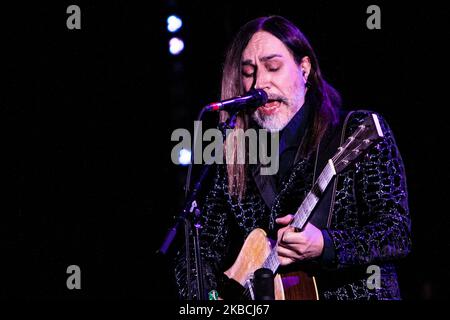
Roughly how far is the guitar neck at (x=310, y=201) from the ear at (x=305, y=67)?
3.06ft

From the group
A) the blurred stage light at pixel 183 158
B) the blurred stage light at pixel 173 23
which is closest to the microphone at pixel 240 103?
the blurred stage light at pixel 183 158

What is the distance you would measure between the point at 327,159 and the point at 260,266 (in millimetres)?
678

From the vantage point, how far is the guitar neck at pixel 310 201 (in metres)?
2.94

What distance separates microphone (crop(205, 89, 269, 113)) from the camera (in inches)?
117

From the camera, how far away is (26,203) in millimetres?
4523

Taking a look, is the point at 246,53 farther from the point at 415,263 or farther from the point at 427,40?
the point at 415,263

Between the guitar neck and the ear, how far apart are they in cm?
93

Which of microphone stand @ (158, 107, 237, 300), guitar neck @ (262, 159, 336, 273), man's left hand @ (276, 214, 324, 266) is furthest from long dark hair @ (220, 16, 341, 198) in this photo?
microphone stand @ (158, 107, 237, 300)

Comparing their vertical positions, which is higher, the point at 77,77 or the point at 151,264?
the point at 77,77

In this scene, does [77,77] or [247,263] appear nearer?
[247,263]

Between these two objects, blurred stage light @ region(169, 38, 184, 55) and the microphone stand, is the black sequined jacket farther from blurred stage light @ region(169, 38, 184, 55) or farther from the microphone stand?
blurred stage light @ region(169, 38, 184, 55)
